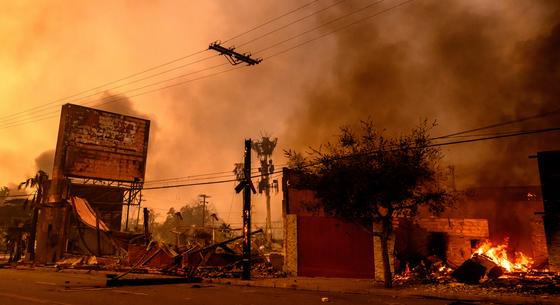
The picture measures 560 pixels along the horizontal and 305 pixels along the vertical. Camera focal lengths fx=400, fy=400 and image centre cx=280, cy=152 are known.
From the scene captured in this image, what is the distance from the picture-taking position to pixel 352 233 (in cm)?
1933

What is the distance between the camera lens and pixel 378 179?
14.6 m

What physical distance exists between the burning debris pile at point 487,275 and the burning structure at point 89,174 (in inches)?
949

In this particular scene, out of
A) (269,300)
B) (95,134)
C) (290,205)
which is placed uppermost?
(95,134)

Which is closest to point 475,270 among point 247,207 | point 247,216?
point 247,216

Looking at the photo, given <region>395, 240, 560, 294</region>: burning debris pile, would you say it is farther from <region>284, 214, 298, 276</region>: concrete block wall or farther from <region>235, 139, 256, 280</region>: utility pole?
<region>235, 139, 256, 280</region>: utility pole

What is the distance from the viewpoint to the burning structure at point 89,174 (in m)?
32.2

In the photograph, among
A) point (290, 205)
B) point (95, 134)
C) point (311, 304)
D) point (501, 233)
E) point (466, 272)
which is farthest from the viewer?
point (95, 134)

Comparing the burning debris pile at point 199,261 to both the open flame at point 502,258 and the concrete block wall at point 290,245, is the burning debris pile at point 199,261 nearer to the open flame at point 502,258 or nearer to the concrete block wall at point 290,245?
the concrete block wall at point 290,245

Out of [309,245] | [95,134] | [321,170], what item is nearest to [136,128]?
[95,134]

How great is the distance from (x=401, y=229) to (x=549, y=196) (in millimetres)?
6363

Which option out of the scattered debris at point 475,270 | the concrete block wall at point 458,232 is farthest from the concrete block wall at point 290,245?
the scattered debris at point 475,270

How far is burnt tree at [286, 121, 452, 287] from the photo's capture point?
14.7 m

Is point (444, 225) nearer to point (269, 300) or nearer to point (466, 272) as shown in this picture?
point (466, 272)

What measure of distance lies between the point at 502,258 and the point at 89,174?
32.1 m
